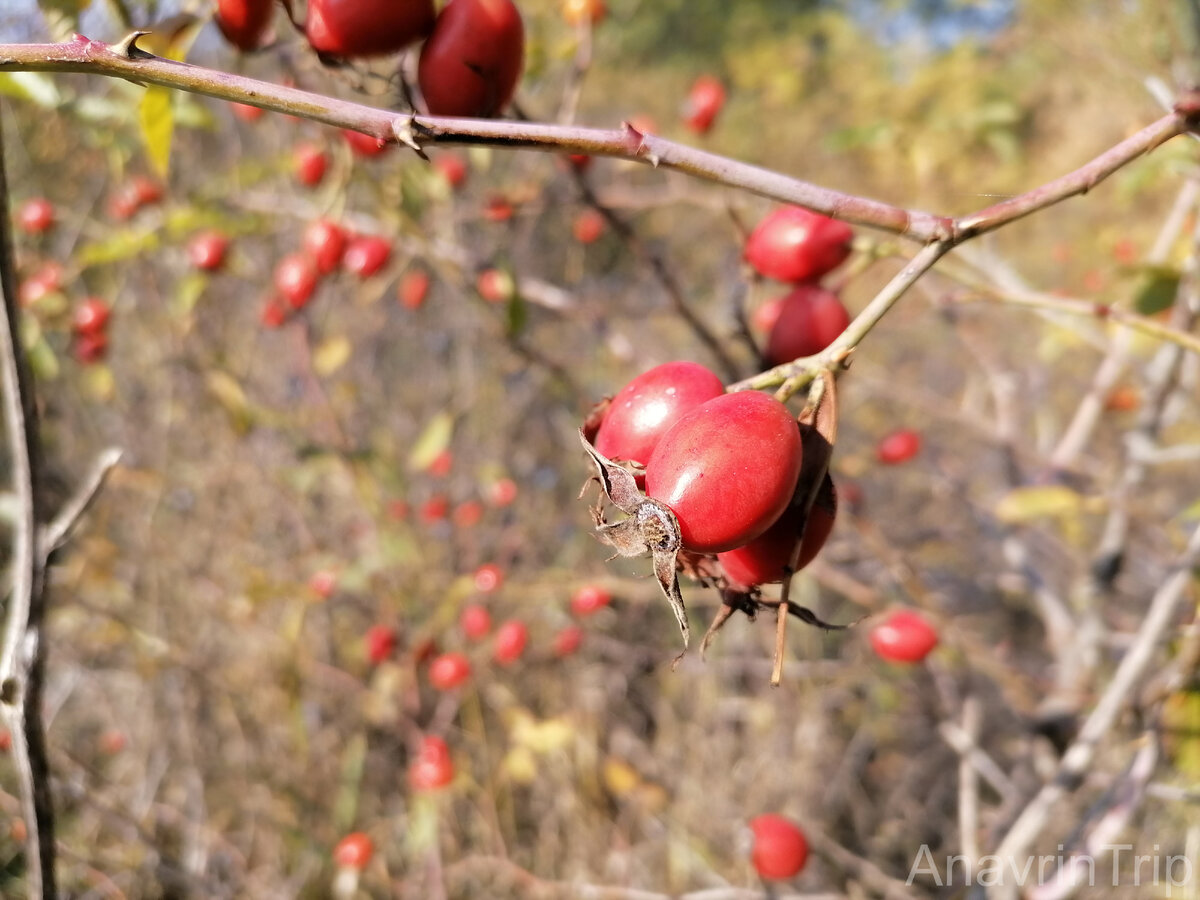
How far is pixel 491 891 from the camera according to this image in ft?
6.40

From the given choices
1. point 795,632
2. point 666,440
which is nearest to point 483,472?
point 795,632

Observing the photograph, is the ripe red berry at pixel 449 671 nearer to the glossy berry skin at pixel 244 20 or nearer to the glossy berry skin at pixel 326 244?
the glossy berry skin at pixel 326 244

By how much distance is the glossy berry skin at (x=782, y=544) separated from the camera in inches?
17.6

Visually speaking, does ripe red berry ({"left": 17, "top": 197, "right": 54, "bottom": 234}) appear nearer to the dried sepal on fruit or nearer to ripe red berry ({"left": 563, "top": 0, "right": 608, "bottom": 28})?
ripe red berry ({"left": 563, "top": 0, "right": 608, "bottom": 28})

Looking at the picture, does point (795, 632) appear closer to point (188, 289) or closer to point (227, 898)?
point (227, 898)

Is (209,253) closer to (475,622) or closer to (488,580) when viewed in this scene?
(488,580)

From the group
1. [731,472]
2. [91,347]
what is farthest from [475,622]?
[731,472]

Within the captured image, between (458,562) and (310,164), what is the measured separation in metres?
1.19

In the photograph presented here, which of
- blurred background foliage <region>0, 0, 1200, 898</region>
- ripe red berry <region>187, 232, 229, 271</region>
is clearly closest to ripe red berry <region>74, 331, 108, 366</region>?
blurred background foliage <region>0, 0, 1200, 898</region>

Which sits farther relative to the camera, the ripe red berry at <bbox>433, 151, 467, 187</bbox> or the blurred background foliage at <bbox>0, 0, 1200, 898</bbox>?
the ripe red berry at <bbox>433, 151, 467, 187</bbox>

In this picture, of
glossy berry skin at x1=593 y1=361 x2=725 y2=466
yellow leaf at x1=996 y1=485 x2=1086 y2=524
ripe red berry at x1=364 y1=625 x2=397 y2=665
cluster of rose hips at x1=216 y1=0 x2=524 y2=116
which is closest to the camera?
glossy berry skin at x1=593 y1=361 x2=725 y2=466

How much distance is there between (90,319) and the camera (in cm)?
179

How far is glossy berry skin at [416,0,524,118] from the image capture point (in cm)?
56

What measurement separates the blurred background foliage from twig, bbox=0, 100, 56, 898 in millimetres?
472
